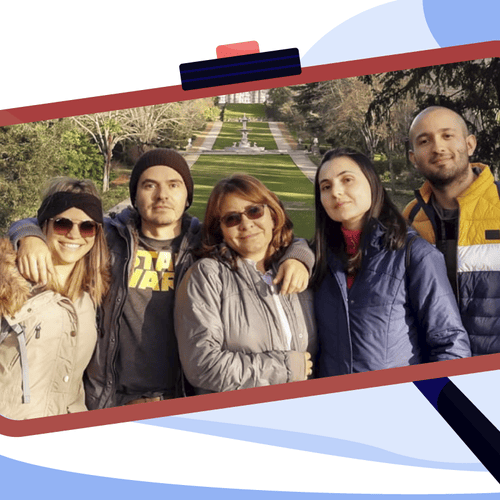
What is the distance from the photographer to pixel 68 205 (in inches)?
101

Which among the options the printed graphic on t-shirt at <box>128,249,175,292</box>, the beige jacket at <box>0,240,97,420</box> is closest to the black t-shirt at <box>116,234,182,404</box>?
the printed graphic on t-shirt at <box>128,249,175,292</box>

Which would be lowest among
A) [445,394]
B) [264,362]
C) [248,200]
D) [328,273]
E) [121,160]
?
[445,394]

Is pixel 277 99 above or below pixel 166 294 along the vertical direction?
above

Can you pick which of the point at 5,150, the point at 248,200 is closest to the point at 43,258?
the point at 5,150

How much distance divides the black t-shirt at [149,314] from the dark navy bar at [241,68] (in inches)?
19.1

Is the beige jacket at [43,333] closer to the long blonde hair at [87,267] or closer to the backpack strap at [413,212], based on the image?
the long blonde hair at [87,267]

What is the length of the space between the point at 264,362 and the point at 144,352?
1.21ft

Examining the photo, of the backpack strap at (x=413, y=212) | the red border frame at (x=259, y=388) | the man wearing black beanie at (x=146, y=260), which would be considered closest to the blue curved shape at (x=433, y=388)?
the red border frame at (x=259, y=388)

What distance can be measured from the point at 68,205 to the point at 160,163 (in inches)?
11.8

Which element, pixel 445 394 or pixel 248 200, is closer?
pixel 248 200

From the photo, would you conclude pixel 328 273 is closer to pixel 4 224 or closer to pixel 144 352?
pixel 144 352

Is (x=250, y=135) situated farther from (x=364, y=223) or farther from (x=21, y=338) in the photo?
(x=21, y=338)

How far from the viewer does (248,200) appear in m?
2.60

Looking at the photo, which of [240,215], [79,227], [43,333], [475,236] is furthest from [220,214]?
[475,236]
